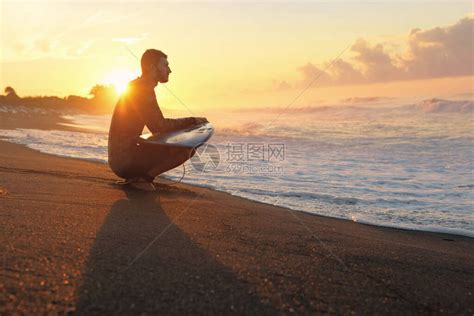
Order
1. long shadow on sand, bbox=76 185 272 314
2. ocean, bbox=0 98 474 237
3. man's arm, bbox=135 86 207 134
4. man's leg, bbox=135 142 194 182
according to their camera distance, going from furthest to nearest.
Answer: ocean, bbox=0 98 474 237, man's leg, bbox=135 142 194 182, man's arm, bbox=135 86 207 134, long shadow on sand, bbox=76 185 272 314

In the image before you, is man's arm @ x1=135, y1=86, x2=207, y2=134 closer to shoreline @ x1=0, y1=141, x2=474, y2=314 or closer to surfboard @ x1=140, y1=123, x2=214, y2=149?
surfboard @ x1=140, y1=123, x2=214, y2=149

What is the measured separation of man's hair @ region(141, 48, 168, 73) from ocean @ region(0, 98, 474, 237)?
5.97 ft

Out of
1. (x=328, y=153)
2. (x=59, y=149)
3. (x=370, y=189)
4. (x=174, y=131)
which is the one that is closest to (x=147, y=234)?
(x=174, y=131)

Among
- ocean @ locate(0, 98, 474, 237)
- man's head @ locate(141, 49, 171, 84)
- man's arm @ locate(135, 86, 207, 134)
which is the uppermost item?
man's head @ locate(141, 49, 171, 84)

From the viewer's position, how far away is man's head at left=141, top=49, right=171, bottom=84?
4.57 meters

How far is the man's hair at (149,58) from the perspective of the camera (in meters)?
4.57

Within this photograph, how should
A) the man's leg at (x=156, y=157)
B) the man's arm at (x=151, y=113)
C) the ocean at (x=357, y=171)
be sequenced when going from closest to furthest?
1. the man's arm at (x=151, y=113)
2. the man's leg at (x=156, y=157)
3. the ocean at (x=357, y=171)

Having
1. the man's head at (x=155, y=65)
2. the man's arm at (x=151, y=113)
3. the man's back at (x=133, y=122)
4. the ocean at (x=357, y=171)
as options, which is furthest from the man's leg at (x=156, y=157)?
the ocean at (x=357, y=171)

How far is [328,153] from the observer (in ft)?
34.5

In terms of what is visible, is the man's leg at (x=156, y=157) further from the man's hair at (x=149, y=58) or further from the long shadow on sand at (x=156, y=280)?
the long shadow on sand at (x=156, y=280)

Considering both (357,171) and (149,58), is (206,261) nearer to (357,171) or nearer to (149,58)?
(149,58)

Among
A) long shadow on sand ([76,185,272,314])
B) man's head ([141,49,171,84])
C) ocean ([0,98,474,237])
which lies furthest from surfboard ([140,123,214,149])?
long shadow on sand ([76,185,272,314])

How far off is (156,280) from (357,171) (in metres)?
6.21

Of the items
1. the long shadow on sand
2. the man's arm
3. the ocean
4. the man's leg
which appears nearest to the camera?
the long shadow on sand
